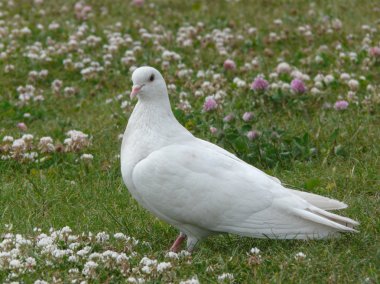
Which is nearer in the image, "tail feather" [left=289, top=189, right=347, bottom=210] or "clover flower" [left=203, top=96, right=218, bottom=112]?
"tail feather" [left=289, top=189, right=347, bottom=210]

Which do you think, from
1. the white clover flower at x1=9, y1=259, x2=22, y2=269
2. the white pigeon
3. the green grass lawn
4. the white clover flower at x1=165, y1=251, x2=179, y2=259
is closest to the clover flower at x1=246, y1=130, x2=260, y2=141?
the green grass lawn

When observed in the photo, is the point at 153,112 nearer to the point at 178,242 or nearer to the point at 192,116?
the point at 178,242

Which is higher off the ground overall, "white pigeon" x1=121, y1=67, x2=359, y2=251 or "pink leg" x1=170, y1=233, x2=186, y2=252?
"white pigeon" x1=121, y1=67, x2=359, y2=251

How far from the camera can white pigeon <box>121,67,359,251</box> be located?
209 inches

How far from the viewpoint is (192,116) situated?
828cm

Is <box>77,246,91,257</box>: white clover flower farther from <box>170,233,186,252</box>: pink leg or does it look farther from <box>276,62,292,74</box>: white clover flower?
<box>276,62,292,74</box>: white clover flower

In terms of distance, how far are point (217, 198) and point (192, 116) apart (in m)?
2.96

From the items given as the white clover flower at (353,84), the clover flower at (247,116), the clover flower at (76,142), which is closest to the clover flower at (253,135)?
the clover flower at (247,116)

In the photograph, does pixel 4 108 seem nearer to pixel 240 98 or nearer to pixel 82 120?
pixel 82 120

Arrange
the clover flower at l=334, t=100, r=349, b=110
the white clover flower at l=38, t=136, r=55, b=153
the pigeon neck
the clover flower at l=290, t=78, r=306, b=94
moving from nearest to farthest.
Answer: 1. the pigeon neck
2. the white clover flower at l=38, t=136, r=55, b=153
3. the clover flower at l=334, t=100, r=349, b=110
4. the clover flower at l=290, t=78, r=306, b=94

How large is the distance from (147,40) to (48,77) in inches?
64.0

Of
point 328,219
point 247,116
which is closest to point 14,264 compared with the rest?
point 328,219

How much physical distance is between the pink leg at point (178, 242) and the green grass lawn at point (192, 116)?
14 cm

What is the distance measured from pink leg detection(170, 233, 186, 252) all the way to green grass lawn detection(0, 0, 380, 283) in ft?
0.46
